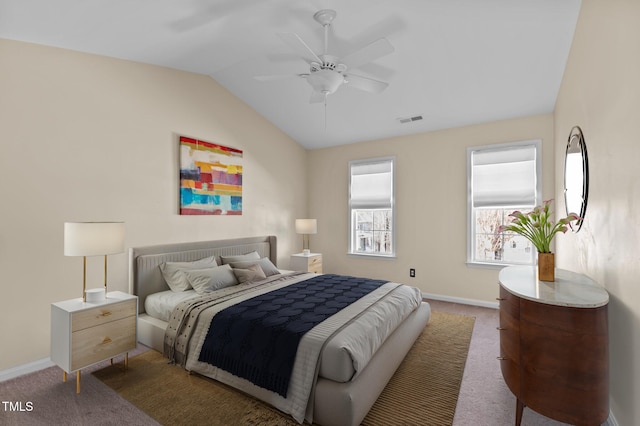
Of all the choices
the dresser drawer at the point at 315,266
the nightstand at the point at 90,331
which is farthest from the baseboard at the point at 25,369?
the dresser drawer at the point at 315,266

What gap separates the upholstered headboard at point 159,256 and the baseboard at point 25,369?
0.83 m

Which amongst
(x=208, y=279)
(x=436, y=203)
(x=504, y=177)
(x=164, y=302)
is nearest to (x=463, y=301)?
(x=436, y=203)

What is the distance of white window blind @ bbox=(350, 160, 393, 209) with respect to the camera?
5.41m

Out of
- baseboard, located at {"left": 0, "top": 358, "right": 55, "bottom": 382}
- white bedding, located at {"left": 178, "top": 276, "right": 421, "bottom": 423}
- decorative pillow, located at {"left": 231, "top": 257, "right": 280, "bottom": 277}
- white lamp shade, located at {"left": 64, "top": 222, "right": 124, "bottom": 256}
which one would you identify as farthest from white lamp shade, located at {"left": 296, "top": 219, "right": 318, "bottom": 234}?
baseboard, located at {"left": 0, "top": 358, "right": 55, "bottom": 382}

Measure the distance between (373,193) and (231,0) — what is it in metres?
3.66

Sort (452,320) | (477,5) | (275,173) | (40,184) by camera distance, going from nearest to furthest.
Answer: (477,5), (40,184), (452,320), (275,173)

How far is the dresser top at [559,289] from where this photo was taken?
5.70 feet

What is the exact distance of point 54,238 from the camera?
2918 millimetres

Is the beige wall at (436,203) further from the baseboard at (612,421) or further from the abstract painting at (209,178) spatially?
the baseboard at (612,421)

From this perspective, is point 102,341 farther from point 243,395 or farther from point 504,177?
point 504,177

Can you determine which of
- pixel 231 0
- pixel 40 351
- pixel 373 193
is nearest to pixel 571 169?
pixel 373 193

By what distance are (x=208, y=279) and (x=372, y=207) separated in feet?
10.2

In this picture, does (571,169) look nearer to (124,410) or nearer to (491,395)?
(491,395)

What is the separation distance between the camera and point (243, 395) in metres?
2.39
